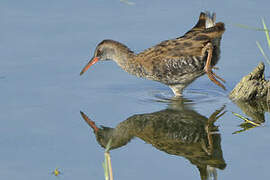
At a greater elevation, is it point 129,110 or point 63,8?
point 63,8

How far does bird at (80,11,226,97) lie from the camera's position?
9.12 meters

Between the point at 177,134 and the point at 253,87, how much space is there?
4.79ft

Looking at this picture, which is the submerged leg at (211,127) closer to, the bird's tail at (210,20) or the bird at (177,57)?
the bird at (177,57)

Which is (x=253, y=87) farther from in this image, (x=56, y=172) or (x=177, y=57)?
(x=56, y=172)

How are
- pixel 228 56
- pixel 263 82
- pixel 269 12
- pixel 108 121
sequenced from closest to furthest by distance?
pixel 108 121 < pixel 263 82 < pixel 228 56 < pixel 269 12

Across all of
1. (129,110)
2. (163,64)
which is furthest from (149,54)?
(129,110)

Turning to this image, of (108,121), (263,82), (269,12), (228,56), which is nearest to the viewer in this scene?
(108,121)

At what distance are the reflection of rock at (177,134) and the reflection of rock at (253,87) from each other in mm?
479

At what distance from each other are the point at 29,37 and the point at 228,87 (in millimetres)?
3157

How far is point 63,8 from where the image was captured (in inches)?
451

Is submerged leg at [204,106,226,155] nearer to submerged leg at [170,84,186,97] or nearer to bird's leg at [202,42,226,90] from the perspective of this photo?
bird's leg at [202,42,226,90]

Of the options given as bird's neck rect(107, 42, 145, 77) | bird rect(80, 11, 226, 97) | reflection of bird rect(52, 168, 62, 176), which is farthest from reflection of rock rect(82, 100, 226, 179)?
bird's neck rect(107, 42, 145, 77)

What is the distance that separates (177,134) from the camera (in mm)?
8016

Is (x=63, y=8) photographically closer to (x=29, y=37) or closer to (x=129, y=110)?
(x=29, y=37)
